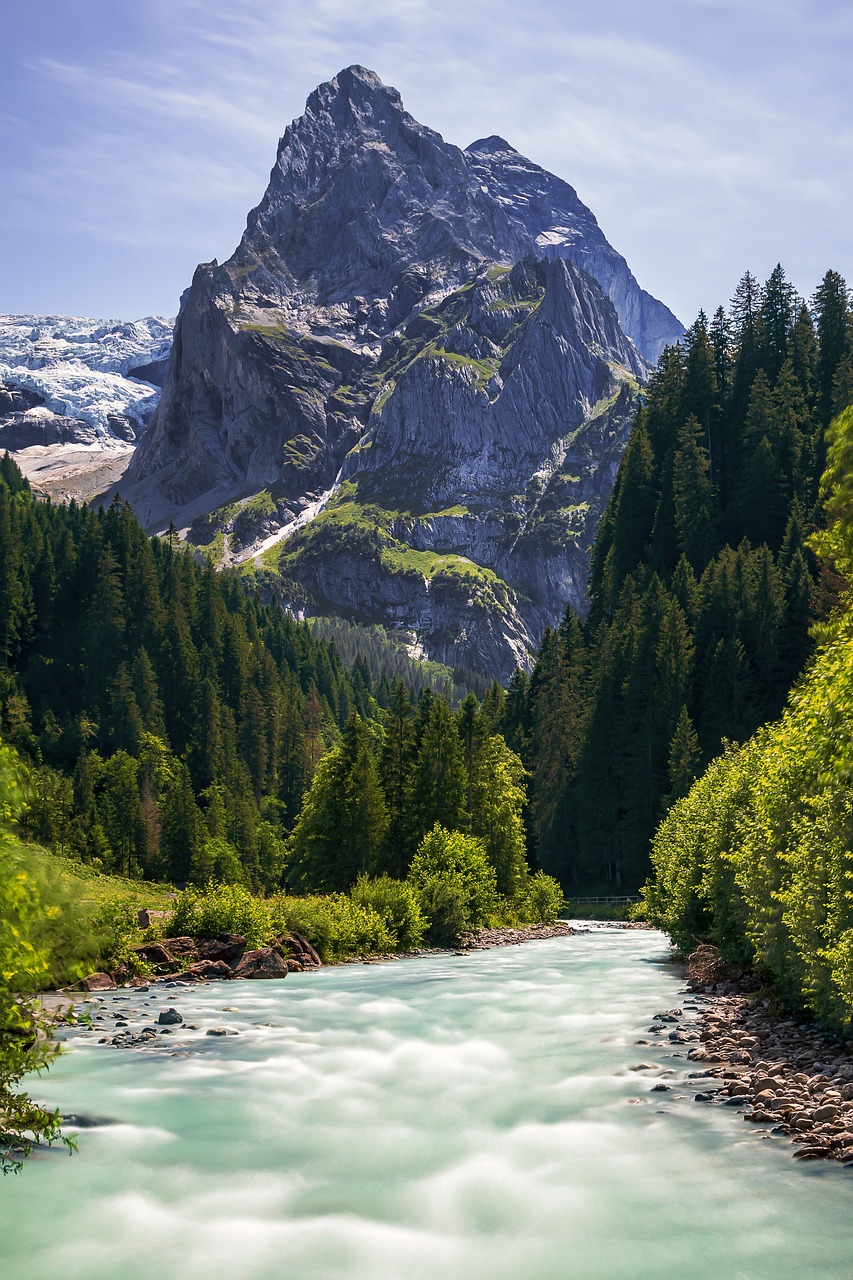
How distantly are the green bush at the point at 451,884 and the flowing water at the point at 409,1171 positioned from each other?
30.2 m

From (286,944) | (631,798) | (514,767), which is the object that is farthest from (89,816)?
(286,944)

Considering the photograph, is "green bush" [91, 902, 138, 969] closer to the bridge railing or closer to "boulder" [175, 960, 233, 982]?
"boulder" [175, 960, 233, 982]

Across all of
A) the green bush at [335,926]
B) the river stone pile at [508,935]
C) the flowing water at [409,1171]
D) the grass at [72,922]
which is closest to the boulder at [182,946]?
the grass at [72,922]

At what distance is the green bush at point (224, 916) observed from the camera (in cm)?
4716

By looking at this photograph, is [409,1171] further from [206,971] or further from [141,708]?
[141,708]

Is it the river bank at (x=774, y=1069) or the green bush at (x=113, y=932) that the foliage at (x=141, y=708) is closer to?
the green bush at (x=113, y=932)

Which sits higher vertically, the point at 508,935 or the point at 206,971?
the point at 206,971

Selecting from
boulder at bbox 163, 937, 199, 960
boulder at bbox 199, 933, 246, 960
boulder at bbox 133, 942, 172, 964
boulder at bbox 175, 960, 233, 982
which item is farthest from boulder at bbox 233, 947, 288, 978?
boulder at bbox 133, 942, 172, 964

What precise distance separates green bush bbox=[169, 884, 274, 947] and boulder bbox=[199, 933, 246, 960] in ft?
1.61

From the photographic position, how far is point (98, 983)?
39.4m

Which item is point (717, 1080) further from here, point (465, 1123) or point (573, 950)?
point (573, 950)

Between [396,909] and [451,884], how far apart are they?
23.3 ft

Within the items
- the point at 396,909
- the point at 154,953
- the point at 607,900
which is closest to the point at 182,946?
the point at 154,953

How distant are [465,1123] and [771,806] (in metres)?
10.8
